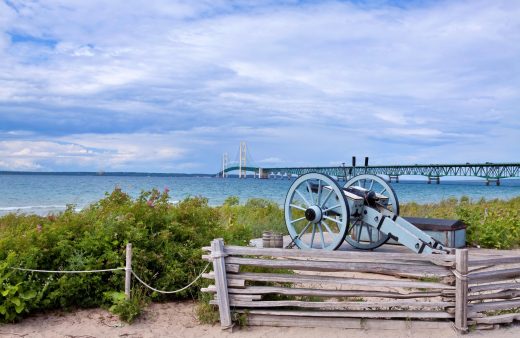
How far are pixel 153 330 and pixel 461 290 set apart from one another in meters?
3.80

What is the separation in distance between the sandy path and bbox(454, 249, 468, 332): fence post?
15 cm

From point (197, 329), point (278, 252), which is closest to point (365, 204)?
point (278, 252)

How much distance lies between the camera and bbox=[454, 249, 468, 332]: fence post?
635 cm

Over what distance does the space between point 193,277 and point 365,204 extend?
3785 mm

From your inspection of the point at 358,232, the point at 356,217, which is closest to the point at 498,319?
the point at 356,217

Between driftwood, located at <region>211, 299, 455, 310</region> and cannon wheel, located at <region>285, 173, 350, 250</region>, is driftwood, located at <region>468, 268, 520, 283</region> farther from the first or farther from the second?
cannon wheel, located at <region>285, 173, 350, 250</region>

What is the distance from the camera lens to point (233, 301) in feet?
21.5

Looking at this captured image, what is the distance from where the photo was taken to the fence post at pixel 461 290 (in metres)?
6.35

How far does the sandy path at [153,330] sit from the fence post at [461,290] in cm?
15

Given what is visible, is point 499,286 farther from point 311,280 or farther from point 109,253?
point 109,253

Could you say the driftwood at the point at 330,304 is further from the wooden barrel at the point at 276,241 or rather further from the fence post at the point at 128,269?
the wooden barrel at the point at 276,241

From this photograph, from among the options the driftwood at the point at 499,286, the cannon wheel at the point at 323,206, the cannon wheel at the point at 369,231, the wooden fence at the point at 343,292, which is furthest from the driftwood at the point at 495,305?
the cannon wheel at the point at 369,231

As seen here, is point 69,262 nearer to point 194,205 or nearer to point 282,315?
point 194,205

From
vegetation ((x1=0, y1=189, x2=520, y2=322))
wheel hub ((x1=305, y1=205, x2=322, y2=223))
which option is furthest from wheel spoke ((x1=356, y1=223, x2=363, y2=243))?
vegetation ((x1=0, y1=189, x2=520, y2=322))
